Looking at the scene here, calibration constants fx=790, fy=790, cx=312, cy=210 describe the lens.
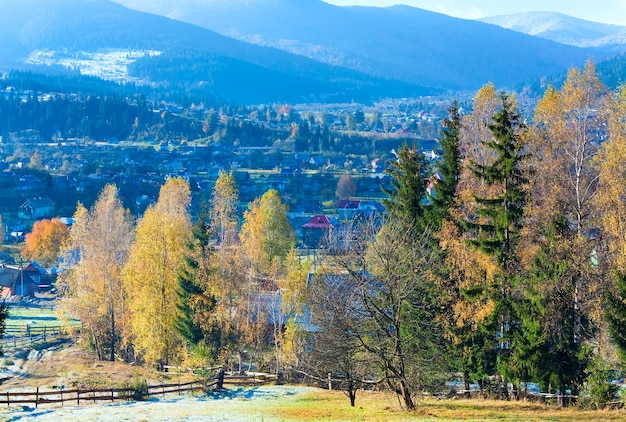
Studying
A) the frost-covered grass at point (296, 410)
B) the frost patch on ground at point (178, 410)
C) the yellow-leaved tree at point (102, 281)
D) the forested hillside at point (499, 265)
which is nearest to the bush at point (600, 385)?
the forested hillside at point (499, 265)

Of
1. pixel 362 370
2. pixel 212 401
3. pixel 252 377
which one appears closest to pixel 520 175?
pixel 362 370

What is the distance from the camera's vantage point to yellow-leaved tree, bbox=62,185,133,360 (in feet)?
123

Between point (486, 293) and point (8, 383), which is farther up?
point (486, 293)

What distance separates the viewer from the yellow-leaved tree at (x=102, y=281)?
37.5 m

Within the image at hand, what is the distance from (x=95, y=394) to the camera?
29078mm

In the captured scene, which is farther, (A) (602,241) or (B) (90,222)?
(B) (90,222)

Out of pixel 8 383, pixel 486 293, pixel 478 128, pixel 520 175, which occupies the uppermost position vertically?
pixel 478 128

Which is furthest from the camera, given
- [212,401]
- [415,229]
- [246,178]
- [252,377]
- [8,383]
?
[246,178]

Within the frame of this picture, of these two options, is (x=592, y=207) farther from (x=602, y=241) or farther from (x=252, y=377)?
(x=252, y=377)

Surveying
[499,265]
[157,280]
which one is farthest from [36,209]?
[499,265]

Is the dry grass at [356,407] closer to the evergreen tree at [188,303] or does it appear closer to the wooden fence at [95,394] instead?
the evergreen tree at [188,303]

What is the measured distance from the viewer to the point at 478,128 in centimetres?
2609

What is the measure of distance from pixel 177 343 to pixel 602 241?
19139mm

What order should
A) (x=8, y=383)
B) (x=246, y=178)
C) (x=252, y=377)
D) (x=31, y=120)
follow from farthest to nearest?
(x=31, y=120) → (x=246, y=178) → (x=8, y=383) → (x=252, y=377)
